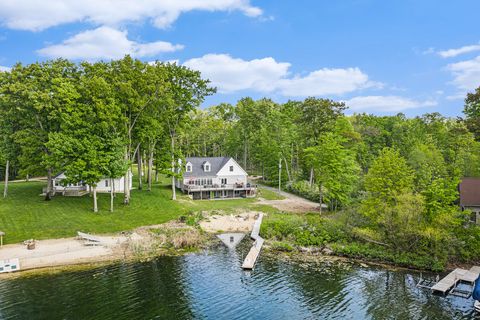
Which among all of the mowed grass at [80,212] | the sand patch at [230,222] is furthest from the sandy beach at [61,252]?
the sand patch at [230,222]

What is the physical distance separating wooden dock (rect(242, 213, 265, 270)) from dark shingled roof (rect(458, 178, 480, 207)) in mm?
19745

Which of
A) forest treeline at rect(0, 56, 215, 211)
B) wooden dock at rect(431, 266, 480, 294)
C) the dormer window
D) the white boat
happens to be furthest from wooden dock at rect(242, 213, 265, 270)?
the dormer window

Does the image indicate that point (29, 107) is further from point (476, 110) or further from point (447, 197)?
point (476, 110)

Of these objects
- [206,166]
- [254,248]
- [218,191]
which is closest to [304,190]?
[218,191]

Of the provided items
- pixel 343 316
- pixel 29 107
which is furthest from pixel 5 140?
pixel 343 316

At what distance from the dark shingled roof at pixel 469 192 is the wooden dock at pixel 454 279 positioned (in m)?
11.0

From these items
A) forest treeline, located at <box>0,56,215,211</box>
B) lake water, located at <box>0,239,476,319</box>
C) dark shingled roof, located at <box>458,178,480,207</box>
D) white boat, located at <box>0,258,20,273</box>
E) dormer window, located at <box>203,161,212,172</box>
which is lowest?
lake water, located at <box>0,239,476,319</box>

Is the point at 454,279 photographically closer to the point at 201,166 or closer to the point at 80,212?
the point at 80,212

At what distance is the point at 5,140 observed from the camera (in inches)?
1577

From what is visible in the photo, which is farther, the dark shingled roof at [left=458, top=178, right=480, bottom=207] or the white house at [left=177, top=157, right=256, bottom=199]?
the white house at [left=177, top=157, right=256, bottom=199]

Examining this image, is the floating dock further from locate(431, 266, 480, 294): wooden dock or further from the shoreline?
the shoreline

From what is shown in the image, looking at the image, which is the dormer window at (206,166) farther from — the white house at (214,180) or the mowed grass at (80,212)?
the mowed grass at (80,212)

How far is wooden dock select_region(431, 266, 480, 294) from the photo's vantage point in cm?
2241

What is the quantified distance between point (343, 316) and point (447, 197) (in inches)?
521
